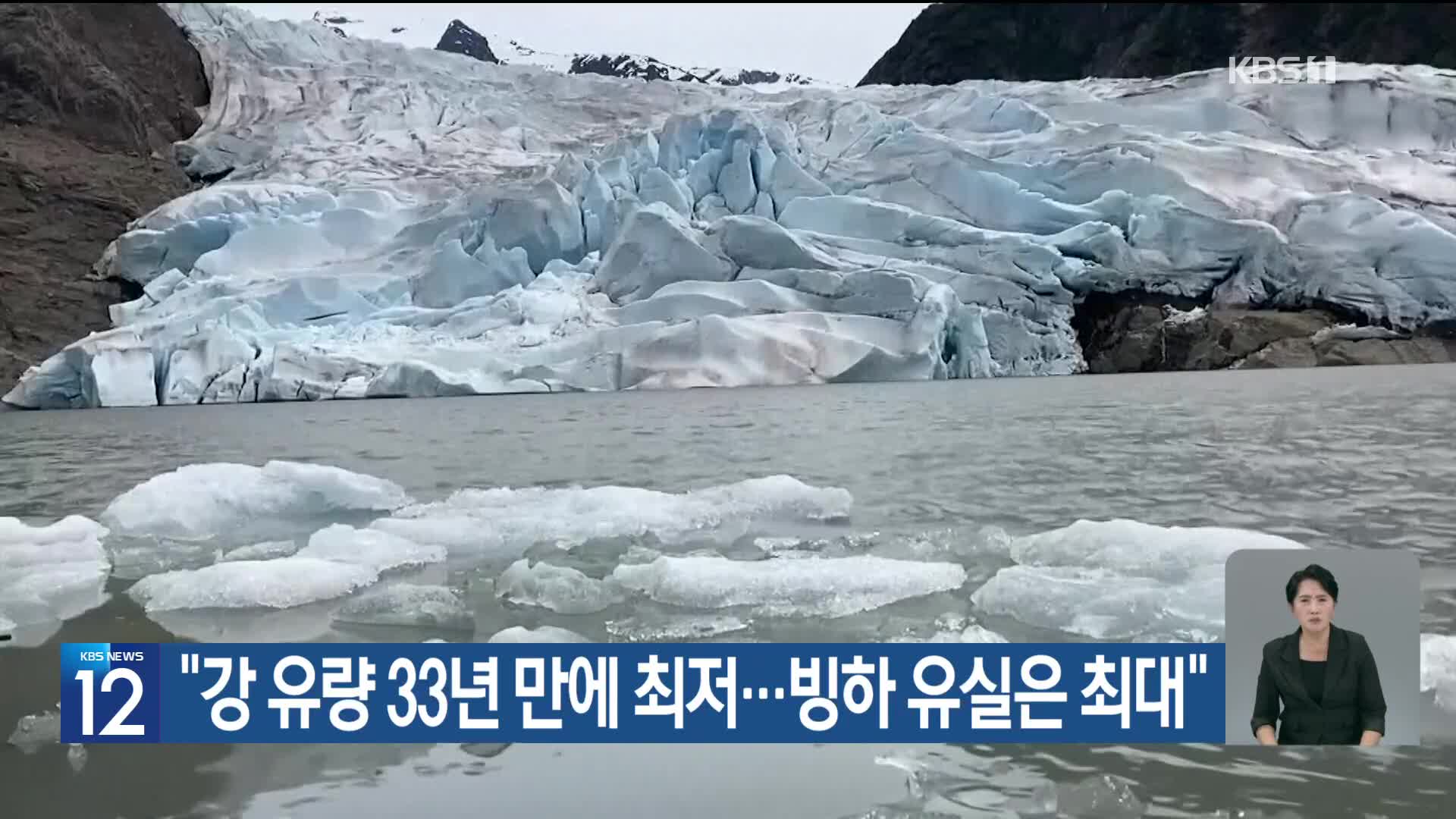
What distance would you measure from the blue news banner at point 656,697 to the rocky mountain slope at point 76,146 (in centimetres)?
2142

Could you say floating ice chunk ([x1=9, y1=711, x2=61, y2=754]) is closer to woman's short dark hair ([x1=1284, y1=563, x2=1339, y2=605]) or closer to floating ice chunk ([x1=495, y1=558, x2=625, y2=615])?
floating ice chunk ([x1=495, y1=558, x2=625, y2=615])

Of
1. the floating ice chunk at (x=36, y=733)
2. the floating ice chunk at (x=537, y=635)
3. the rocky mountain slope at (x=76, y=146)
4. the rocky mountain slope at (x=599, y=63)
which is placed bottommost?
the floating ice chunk at (x=36, y=733)

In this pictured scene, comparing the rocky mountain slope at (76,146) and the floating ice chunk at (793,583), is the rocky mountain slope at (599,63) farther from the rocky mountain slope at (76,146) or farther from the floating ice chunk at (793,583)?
the floating ice chunk at (793,583)

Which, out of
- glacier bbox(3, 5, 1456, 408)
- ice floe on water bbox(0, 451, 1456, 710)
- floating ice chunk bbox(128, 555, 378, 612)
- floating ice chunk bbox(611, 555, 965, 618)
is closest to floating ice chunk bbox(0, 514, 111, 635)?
ice floe on water bbox(0, 451, 1456, 710)

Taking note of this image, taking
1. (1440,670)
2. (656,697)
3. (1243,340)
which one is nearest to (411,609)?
(656,697)

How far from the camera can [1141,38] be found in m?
49.2

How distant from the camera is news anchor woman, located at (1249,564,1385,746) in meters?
2.53

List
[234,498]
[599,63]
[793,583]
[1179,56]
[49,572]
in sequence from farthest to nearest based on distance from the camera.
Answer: [599,63] → [1179,56] → [234,498] → [49,572] → [793,583]

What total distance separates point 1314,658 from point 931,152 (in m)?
19.0

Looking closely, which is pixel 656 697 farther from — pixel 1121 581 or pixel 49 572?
pixel 49 572

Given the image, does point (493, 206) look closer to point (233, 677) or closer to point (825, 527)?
point (825, 527)

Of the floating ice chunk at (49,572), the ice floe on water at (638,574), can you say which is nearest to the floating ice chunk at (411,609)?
the ice floe on water at (638,574)

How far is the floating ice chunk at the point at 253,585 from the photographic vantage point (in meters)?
4.28

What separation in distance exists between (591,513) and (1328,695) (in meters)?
3.88
